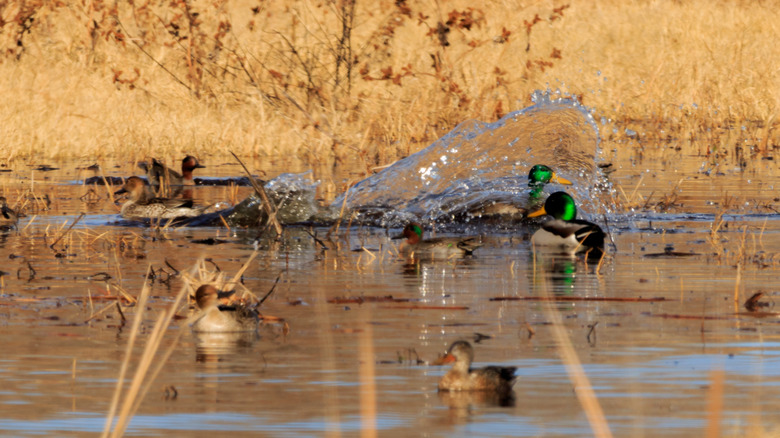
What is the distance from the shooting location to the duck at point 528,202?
16.8 metres

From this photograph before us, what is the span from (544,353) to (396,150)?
15728 mm

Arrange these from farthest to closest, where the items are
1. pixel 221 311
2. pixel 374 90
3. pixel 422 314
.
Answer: pixel 374 90 → pixel 422 314 → pixel 221 311

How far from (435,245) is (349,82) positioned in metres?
14.8

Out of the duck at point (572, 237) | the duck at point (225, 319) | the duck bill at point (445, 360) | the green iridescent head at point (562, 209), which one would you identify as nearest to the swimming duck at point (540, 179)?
the green iridescent head at point (562, 209)

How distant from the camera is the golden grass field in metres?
25.4

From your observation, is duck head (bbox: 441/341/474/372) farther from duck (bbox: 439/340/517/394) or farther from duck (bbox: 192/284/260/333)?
duck (bbox: 192/284/260/333)

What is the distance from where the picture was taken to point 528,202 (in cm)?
1789

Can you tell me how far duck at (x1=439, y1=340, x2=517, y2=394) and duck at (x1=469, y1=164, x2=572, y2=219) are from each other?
31.4ft

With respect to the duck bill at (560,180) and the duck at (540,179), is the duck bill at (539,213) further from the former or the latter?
the duck bill at (560,180)

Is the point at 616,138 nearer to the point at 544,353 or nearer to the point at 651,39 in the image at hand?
the point at 651,39

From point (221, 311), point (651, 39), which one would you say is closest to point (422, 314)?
point (221, 311)

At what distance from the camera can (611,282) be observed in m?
11.4

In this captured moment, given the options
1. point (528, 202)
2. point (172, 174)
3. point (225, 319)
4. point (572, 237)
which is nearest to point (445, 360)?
point (225, 319)

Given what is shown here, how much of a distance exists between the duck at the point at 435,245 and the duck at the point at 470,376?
20.7 feet
